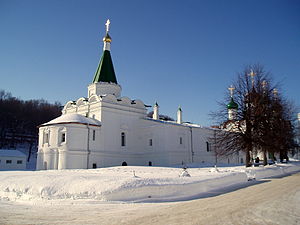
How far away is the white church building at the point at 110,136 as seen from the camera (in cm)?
2709

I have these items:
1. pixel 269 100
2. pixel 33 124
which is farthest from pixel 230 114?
pixel 33 124

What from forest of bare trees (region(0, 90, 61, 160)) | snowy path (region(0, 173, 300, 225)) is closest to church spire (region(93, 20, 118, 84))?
snowy path (region(0, 173, 300, 225))

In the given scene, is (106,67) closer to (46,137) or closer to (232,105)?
(46,137)

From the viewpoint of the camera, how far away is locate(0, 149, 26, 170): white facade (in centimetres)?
3572

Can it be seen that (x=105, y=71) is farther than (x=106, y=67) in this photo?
No

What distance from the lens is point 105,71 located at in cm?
3434

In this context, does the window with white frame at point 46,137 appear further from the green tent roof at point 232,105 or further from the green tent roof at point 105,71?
the green tent roof at point 232,105

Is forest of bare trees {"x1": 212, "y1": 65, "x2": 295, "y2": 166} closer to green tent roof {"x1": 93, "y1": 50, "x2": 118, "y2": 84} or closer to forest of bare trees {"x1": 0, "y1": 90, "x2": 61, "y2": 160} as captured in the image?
green tent roof {"x1": 93, "y1": 50, "x2": 118, "y2": 84}

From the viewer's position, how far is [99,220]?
7.22 metres

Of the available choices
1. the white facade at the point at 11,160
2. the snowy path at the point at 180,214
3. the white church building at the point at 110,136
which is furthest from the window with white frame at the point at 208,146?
the snowy path at the point at 180,214

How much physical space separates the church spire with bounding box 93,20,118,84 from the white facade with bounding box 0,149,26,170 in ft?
50.1

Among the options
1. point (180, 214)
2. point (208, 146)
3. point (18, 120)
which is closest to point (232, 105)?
point (208, 146)

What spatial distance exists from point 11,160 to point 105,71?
57.8 feet

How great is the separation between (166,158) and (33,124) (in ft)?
141
